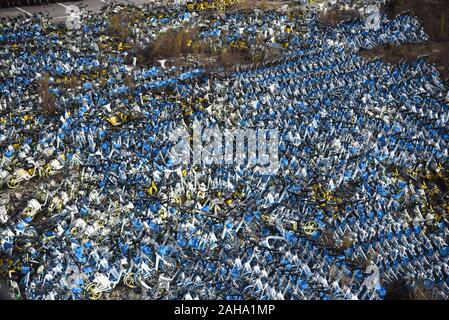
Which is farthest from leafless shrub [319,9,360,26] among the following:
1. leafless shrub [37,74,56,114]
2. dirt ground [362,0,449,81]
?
leafless shrub [37,74,56,114]

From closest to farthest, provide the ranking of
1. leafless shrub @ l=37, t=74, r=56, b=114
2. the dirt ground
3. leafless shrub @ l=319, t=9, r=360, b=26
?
1. leafless shrub @ l=37, t=74, r=56, b=114
2. the dirt ground
3. leafless shrub @ l=319, t=9, r=360, b=26

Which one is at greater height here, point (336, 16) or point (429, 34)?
point (336, 16)


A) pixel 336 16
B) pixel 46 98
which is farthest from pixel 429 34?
pixel 46 98

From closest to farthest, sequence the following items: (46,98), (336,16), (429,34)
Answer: (46,98), (429,34), (336,16)

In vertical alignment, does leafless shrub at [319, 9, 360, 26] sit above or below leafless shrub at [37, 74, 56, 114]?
above

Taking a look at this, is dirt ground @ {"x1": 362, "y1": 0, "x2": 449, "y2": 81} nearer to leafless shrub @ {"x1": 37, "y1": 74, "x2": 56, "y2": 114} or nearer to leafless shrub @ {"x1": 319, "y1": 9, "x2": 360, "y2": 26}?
leafless shrub @ {"x1": 319, "y1": 9, "x2": 360, "y2": 26}

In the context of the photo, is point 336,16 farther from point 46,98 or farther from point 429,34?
point 46,98

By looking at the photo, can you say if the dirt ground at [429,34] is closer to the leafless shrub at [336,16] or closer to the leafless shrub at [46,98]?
the leafless shrub at [336,16]

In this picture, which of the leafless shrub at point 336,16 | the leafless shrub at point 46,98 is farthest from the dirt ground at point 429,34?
the leafless shrub at point 46,98

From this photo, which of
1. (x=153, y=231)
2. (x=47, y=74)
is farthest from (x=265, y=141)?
(x=47, y=74)

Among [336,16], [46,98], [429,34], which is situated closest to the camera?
[46,98]

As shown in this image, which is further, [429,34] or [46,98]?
[429,34]
